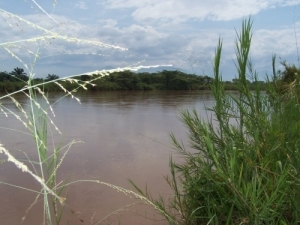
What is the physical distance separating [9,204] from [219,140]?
1575 mm

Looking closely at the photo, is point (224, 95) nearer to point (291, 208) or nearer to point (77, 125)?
point (291, 208)

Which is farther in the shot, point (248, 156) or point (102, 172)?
point (102, 172)

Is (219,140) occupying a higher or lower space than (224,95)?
lower

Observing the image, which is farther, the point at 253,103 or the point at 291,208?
the point at 253,103

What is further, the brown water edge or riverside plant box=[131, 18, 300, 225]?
the brown water edge

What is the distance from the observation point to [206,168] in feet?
4.06

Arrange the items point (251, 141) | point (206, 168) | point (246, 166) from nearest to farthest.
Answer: point (246, 166) → point (206, 168) → point (251, 141)

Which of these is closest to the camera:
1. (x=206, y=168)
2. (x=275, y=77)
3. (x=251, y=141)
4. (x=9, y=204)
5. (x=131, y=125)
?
(x=206, y=168)

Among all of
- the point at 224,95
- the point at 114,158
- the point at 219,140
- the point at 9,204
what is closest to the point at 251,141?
the point at 219,140

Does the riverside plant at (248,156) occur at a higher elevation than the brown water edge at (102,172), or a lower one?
higher

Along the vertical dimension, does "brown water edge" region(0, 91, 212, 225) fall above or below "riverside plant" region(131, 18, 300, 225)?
below

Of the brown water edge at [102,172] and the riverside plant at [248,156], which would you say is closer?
the riverside plant at [248,156]

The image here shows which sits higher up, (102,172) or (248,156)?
(248,156)

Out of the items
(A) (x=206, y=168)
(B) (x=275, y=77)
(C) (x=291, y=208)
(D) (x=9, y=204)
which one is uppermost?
(B) (x=275, y=77)
